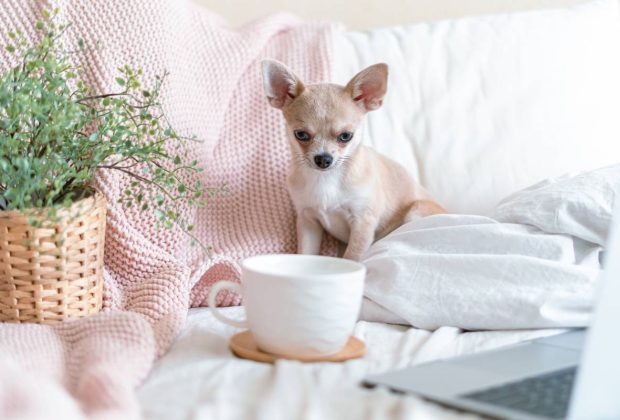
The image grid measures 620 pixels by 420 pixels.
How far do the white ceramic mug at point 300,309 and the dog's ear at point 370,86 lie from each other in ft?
2.13

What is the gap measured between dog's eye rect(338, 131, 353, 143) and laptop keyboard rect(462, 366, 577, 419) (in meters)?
0.82

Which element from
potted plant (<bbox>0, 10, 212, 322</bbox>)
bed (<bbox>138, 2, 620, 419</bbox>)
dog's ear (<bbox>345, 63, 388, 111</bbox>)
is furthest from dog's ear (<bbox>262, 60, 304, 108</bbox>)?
potted plant (<bbox>0, 10, 212, 322</bbox>)

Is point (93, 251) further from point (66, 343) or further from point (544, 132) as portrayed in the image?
point (544, 132)

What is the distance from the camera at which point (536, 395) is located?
101 centimetres

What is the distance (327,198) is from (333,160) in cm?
10

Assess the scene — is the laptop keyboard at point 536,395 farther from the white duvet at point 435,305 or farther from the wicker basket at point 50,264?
the wicker basket at point 50,264

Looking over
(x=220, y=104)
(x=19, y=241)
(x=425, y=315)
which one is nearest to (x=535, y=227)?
(x=425, y=315)

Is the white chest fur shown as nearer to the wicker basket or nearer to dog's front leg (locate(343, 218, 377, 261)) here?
dog's front leg (locate(343, 218, 377, 261))

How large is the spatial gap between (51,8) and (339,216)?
2.53ft

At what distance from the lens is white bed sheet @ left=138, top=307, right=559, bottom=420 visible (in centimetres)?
99

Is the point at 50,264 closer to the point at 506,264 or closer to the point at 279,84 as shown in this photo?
the point at 279,84

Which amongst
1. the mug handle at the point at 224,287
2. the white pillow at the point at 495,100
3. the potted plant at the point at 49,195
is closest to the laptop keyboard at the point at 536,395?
the mug handle at the point at 224,287

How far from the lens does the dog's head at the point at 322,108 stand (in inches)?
69.1

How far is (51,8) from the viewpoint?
1.72 metres
